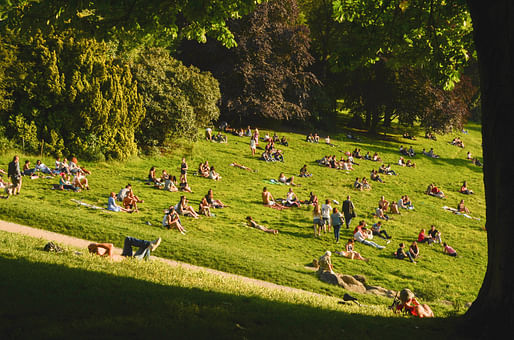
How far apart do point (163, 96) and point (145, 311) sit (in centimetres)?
2385

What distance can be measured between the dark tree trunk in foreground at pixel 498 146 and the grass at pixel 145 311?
3.64ft

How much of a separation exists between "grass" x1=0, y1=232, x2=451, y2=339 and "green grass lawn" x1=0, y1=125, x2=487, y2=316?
3.80 meters

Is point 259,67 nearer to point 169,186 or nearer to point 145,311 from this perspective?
point 169,186

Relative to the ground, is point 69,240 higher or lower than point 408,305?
lower

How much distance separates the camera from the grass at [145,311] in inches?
205

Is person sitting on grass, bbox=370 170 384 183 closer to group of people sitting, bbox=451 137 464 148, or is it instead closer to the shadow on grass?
the shadow on grass

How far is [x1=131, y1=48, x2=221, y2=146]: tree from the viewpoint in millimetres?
28094

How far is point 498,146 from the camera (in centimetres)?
558

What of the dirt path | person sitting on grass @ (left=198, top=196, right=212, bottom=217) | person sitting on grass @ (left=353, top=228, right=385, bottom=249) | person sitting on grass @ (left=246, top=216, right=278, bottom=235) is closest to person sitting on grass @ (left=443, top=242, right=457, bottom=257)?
person sitting on grass @ (left=353, top=228, right=385, bottom=249)

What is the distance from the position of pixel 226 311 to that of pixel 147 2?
20.3ft

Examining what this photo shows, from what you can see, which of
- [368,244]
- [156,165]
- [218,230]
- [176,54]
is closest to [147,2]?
[218,230]

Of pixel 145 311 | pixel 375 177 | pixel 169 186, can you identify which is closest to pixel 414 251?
pixel 169 186

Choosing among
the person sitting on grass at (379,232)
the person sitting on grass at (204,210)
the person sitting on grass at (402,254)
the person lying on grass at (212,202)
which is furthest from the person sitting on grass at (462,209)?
the person sitting on grass at (204,210)

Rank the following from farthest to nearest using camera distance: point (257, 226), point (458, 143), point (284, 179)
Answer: point (458, 143), point (284, 179), point (257, 226)
